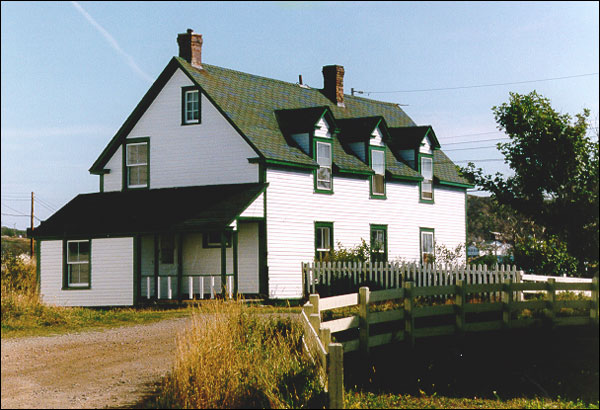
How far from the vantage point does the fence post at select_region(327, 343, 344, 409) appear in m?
11.7

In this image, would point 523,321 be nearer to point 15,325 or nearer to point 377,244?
point 15,325

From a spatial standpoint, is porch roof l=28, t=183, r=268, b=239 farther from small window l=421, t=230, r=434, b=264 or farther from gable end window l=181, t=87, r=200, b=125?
small window l=421, t=230, r=434, b=264

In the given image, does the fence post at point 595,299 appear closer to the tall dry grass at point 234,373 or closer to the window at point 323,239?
the tall dry grass at point 234,373

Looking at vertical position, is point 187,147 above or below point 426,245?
above

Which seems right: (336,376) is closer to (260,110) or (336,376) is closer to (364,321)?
(364,321)

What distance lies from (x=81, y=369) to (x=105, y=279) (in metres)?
18.2

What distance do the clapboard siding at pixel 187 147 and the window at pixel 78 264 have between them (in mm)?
3333

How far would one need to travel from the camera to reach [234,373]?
12.3m

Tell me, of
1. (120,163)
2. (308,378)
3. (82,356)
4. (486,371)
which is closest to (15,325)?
(82,356)

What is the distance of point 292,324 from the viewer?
51.5 ft

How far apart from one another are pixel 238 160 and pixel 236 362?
18039mm

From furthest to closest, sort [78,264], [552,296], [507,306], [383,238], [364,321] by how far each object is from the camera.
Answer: [383,238]
[78,264]
[507,306]
[552,296]
[364,321]

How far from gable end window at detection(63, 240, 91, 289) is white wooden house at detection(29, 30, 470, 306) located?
0.05 metres

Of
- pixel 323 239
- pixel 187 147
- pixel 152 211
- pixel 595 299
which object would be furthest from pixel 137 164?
pixel 595 299
